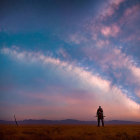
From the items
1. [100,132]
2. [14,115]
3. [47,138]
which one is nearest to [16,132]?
[47,138]

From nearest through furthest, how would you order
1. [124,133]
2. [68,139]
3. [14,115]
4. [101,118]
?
[68,139]
[124,133]
[101,118]
[14,115]

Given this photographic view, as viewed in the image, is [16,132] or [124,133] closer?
[16,132]

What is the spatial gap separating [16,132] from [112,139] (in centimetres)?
842

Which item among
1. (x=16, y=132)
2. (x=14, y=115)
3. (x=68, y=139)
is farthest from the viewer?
(x=14, y=115)

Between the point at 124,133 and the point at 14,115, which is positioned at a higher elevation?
the point at 14,115

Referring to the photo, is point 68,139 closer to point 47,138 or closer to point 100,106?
point 47,138

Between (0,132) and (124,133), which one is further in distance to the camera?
(124,133)

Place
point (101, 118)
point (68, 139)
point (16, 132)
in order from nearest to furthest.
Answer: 1. point (68, 139)
2. point (16, 132)
3. point (101, 118)

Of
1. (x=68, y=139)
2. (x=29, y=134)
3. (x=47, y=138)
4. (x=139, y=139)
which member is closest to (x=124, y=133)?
(x=139, y=139)

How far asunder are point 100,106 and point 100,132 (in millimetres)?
9412

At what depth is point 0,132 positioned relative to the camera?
19.3 m

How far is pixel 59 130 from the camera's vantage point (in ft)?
68.9

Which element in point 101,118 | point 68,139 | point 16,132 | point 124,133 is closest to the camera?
point 68,139

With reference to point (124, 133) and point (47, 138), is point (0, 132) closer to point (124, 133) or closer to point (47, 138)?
point (47, 138)
